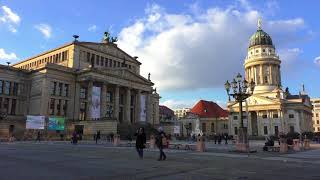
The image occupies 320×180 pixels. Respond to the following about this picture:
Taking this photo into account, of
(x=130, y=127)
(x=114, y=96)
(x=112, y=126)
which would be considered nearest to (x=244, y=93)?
(x=112, y=126)

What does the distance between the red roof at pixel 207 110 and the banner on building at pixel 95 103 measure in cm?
6583

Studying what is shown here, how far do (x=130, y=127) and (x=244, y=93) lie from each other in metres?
39.8

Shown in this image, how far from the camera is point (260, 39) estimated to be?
13250 cm

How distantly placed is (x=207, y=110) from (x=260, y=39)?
115 feet

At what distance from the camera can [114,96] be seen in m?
80.2

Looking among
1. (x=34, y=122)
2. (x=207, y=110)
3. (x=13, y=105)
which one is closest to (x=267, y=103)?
(x=207, y=110)

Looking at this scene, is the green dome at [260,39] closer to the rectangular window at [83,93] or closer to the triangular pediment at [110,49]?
the triangular pediment at [110,49]

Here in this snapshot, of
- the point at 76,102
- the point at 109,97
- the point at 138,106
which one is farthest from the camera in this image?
the point at 138,106

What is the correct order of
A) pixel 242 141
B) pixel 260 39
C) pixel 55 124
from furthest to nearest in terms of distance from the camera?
pixel 260 39
pixel 55 124
pixel 242 141

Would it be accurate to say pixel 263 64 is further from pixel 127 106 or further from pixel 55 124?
pixel 55 124

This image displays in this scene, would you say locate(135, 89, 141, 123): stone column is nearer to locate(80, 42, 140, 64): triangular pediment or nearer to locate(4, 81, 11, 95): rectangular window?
locate(80, 42, 140, 64): triangular pediment

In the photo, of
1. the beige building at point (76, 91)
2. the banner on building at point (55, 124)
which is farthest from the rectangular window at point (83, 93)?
the banner on building at point (55, 124)

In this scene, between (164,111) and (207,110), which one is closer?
(207,110)

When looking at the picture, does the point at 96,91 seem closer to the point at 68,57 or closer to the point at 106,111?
the point at 106,111
